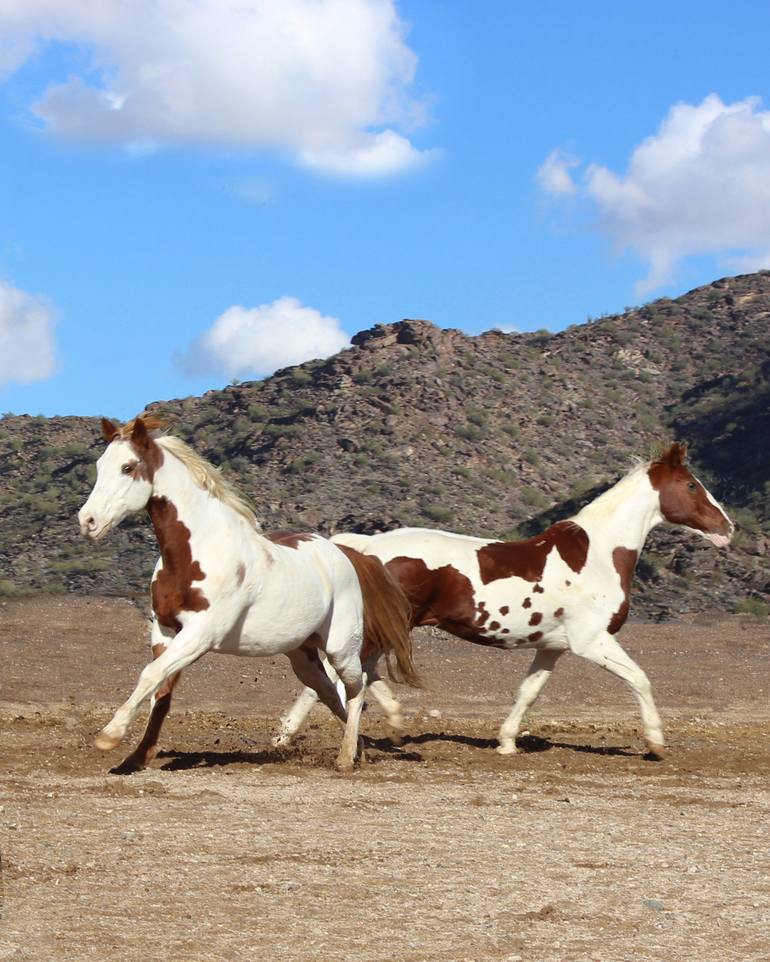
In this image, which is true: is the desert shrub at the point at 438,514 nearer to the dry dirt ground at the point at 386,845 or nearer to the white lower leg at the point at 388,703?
the dry dirt ground at the point at 386,845

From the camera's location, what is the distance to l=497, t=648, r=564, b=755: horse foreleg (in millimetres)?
11664

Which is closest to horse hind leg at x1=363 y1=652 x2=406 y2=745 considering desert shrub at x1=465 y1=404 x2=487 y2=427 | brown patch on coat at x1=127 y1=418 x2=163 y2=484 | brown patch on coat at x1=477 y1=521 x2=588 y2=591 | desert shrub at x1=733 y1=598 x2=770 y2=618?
brown patch on coat at x1=477 y1=521 x2=588 y2=591

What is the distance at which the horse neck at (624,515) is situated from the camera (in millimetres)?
12336

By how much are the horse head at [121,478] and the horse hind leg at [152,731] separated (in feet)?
3.13

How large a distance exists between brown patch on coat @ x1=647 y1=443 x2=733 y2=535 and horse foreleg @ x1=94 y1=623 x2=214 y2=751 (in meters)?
5.27

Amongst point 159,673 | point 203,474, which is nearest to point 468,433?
point 203,474

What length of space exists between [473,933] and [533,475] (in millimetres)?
40181

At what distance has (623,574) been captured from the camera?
12.2 meters

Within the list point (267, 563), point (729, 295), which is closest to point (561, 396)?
point (729, 295)

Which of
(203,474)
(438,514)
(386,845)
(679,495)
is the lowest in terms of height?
(386,845)

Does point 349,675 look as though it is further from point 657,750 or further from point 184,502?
point 657,750

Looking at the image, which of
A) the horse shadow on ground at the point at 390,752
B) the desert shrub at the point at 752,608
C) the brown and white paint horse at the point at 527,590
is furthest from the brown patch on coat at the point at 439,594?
the desert shrub at the point at 752,608

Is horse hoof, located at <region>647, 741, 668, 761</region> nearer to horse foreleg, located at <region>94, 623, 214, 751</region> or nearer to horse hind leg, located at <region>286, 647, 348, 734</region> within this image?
horse hind leg, located at <region>286, 647, 348, 734</region>

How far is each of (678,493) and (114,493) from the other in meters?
5.86
